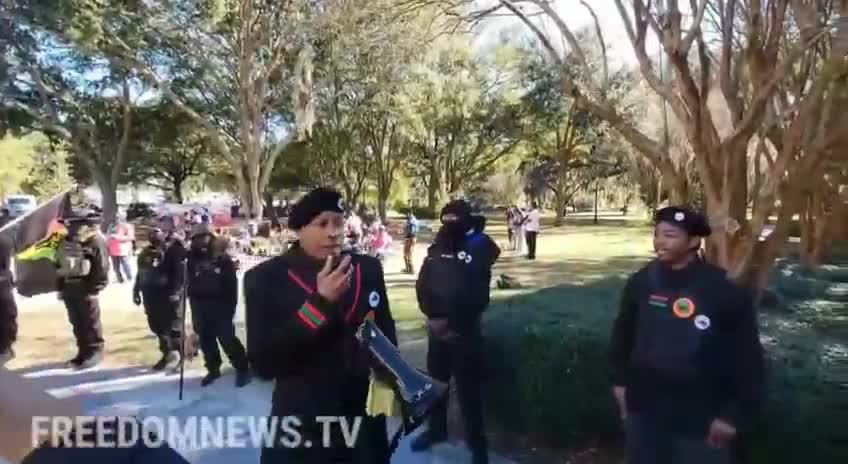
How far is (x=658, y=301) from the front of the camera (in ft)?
11.0

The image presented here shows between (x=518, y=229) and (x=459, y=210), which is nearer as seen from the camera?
(x=459, y=210)

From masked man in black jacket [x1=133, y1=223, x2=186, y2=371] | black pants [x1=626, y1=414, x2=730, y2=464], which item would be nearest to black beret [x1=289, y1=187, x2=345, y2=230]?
black pants [x1=626, y1=414, x2=730, y2=464]

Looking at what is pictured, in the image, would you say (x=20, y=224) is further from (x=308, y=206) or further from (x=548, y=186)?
(x=548, y=186)

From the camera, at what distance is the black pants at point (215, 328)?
290 inches

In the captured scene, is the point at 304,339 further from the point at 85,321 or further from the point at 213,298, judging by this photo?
the point at 85,321

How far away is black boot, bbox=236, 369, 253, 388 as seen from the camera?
24.0 ft

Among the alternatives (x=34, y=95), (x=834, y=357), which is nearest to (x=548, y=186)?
(x=34, y=95)

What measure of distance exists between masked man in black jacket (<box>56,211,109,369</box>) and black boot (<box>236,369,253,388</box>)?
1.91m

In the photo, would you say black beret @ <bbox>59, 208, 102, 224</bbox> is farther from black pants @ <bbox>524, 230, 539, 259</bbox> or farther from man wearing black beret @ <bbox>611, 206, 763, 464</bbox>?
black pants @ <bbox>524, 230, 539, 259</bbox>

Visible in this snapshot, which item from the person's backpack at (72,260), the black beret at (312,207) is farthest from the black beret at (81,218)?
the black beret at (312,207)

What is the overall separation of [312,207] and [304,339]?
55cm

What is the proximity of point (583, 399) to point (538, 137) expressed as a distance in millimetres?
41068

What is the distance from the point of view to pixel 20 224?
8086 millimetres

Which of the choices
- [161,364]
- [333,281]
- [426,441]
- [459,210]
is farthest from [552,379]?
[161,364]
